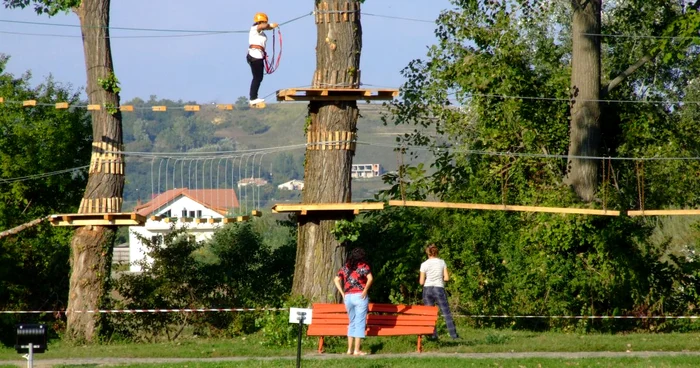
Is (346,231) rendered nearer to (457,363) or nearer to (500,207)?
(500,207)

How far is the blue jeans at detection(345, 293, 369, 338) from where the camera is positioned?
1559cm

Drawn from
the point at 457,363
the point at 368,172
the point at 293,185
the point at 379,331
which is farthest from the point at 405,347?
the point at 293,185

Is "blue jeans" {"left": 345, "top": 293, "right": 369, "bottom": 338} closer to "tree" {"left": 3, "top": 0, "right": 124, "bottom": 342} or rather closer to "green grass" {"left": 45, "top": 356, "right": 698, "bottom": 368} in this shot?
"green grass" {"left": 45, "top": 356, "right": 698, "bottom": 368}

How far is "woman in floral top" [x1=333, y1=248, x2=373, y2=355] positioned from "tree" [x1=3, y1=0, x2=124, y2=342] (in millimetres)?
6734

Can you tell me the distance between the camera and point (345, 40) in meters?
18.2

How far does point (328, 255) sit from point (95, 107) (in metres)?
4.97

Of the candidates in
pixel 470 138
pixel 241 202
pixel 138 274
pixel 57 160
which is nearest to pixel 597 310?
pixel 470 138

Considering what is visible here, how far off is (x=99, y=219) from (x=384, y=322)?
6.34 metres

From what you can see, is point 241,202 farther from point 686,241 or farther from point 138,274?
point 686,241

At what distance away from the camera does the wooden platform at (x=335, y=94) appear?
677 inches

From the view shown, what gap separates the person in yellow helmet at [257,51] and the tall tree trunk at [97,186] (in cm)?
340

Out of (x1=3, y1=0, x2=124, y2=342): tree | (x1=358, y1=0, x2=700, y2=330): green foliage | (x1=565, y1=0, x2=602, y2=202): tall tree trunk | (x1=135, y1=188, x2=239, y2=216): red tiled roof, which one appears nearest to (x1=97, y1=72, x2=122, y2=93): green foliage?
(x1=3, y1=0, x2=124, y2=342): tree

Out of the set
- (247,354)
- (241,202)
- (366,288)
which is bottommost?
(247,354)

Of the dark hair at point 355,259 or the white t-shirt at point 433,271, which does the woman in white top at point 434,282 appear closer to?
the white t-shirt at point 433,271
